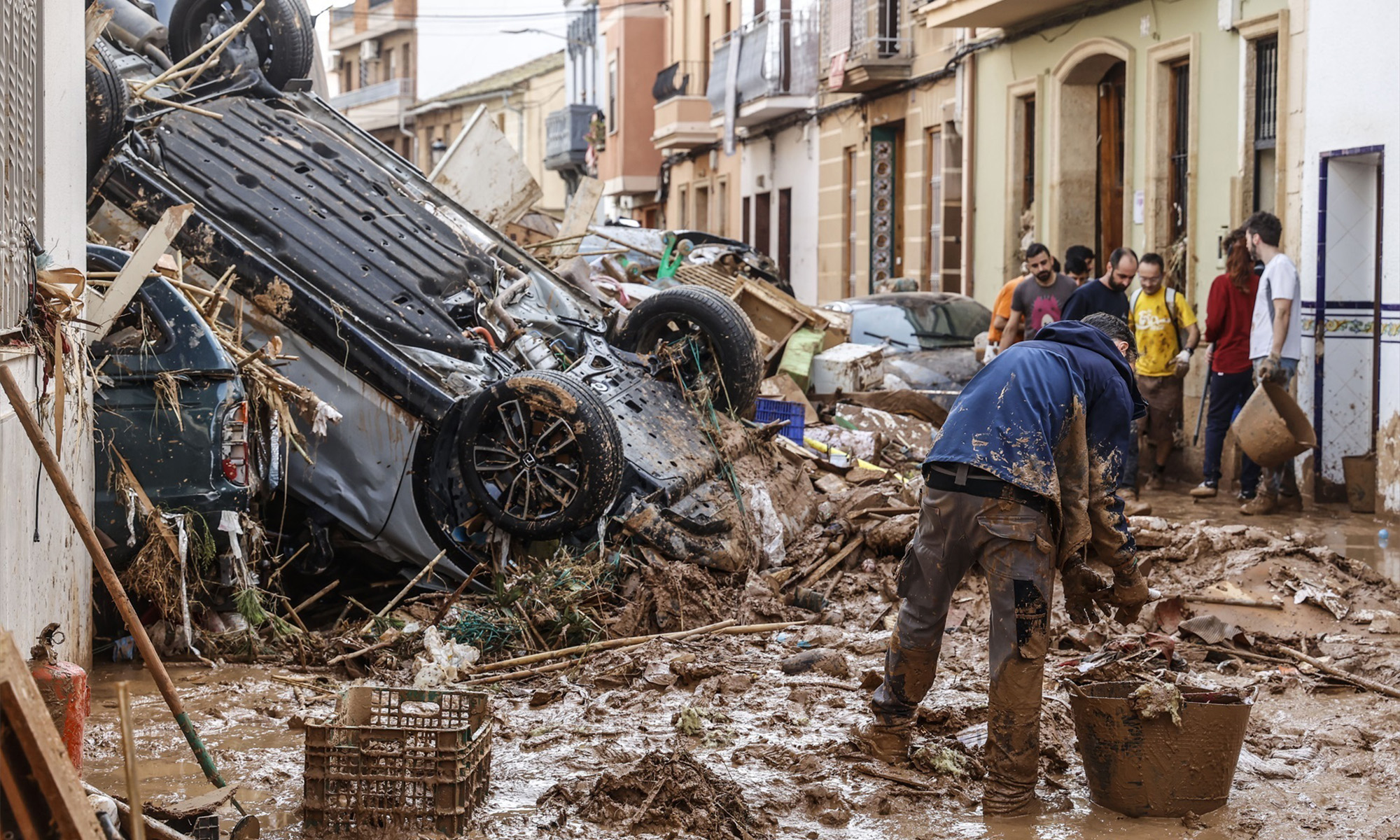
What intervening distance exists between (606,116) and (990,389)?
3872 centimetres

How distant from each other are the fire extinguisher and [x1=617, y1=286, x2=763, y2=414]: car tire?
205 inches

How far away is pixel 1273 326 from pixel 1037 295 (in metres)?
1.79

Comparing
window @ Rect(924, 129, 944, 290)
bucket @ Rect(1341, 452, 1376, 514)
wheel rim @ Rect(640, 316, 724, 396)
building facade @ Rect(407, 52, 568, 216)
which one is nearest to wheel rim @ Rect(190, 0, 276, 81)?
wheel rim @ Rect(640, 316, 724, 396)

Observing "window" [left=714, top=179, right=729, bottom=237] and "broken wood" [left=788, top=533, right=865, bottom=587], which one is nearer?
"broken wood" [left=788, top=533, right=865, bottom=587]

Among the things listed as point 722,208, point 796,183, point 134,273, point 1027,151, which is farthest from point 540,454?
point 722,208

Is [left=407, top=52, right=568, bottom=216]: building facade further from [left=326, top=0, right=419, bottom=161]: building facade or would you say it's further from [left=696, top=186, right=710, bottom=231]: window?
[left=696, top=186, right=710, bottom=231]: window

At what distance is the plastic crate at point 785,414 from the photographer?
1005 centimetres

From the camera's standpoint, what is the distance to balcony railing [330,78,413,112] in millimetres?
61156

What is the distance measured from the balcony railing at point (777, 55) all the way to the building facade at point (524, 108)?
21156 mm

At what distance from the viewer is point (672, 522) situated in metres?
7.34

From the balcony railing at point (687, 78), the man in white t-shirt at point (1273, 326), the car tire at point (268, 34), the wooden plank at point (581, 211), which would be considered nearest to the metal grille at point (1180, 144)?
the man in white t-shirt at point (1273, 326)

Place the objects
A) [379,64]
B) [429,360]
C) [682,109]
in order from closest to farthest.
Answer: [429,360] < [682,109] < [379,64]

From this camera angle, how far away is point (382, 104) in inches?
2411

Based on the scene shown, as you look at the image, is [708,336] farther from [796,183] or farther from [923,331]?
[796,183]
